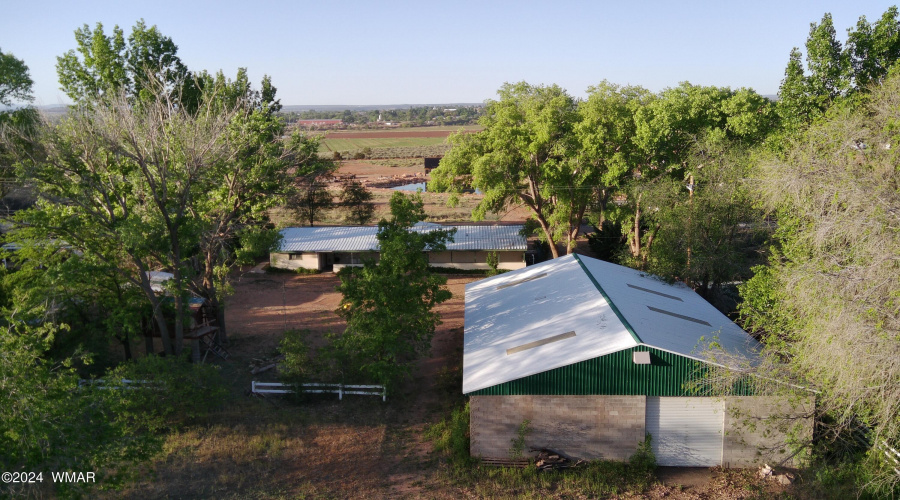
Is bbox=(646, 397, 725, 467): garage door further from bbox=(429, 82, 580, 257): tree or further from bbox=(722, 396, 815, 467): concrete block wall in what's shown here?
bbox=(429, 82, 580, 257): tree

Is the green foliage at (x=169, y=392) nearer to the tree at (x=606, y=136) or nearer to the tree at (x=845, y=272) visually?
the tree at (x=845, y=272)

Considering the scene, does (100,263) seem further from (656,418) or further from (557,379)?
(656,418)

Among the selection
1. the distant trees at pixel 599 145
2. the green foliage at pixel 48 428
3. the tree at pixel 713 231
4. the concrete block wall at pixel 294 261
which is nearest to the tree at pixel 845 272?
the tree at pixel 713 231

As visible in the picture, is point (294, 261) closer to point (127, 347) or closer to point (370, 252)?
point (370, 252)

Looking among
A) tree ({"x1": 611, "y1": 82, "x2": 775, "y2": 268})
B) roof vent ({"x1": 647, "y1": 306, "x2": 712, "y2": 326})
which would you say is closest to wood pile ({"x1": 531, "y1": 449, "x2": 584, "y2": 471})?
roof vent ({"x1": 647, "y1": 306, "x2": 712, "y2": 326})

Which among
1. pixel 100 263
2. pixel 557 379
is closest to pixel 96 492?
pixel 100 263
